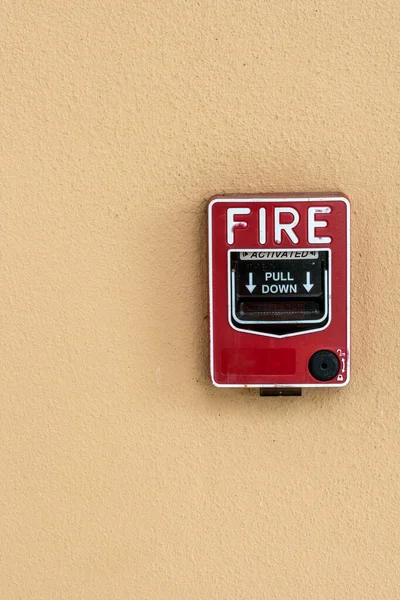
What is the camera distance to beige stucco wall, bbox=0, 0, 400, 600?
557 mm

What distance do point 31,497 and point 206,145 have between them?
16.7 inches

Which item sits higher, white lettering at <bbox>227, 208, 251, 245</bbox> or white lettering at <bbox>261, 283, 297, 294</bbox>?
white lettering at <bbox>227, 208, 251, 245</bbox>

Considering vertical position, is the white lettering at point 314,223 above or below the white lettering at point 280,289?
above

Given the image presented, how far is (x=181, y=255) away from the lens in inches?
22.9

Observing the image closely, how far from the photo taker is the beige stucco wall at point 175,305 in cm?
56

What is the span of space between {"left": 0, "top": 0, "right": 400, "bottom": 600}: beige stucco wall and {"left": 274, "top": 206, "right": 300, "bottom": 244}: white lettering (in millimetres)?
51

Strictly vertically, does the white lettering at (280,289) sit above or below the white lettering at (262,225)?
below

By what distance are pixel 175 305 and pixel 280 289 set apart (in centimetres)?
12

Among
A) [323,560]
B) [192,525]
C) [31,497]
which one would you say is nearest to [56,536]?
[31,497]

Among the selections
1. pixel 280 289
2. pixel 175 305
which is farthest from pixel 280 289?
pixel 175 305

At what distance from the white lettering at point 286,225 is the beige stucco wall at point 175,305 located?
5cm

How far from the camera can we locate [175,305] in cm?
59

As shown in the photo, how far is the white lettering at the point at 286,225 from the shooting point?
527mm

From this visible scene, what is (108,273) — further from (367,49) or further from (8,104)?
(367,49)
